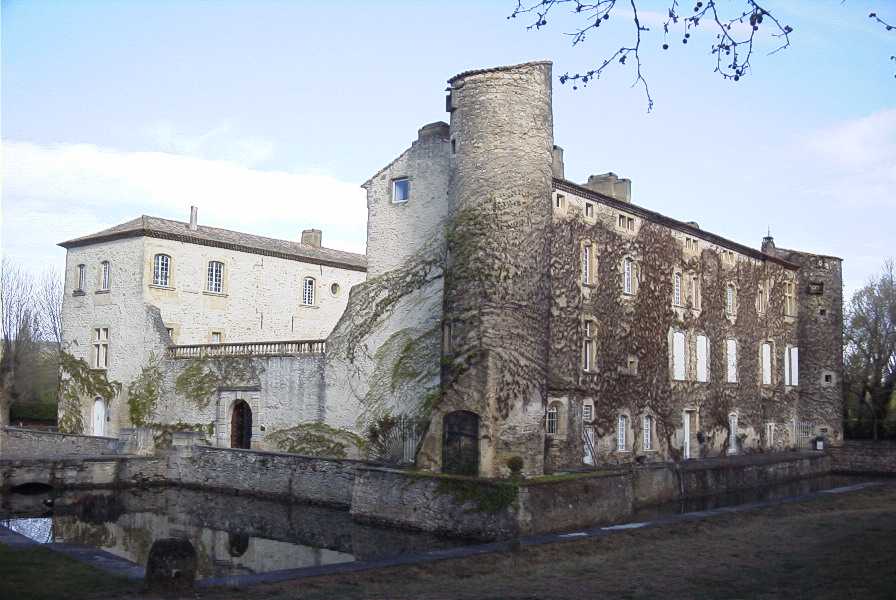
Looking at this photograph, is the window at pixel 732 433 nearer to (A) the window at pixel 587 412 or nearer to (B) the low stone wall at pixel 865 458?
(B) the low stone wall at pixel 865 458

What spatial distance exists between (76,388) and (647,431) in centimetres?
2104

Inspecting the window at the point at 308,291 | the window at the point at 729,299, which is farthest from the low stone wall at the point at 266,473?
the window at the point at 729,299

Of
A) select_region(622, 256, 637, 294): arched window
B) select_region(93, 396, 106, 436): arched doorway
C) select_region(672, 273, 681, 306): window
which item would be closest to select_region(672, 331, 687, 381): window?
select_region(672, 273, 681, 306): window

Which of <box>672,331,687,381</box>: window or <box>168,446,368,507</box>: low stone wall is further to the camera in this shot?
<box>672,331,687,381</box>: window

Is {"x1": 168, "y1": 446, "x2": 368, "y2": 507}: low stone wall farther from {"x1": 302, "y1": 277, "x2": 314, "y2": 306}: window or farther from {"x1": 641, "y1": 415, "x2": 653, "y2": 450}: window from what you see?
{"x1": 302, "y1": 277, "x2": 314, "y2": 306}: window

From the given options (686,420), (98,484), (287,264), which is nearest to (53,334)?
(287,264)

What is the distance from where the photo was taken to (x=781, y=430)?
35.7 metres

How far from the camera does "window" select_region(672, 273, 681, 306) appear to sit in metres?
29.3

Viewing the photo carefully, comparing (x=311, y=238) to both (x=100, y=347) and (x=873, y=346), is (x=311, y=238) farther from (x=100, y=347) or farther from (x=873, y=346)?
(x=873, y=346)

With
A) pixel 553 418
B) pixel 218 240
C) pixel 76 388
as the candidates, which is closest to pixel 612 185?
pixel 553 418

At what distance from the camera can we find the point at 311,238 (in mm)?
38094

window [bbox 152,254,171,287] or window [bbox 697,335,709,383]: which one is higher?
window [bbox 152,254,171,287]

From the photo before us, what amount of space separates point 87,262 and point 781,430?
1111 inches

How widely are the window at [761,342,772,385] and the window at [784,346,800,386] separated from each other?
1447mm
